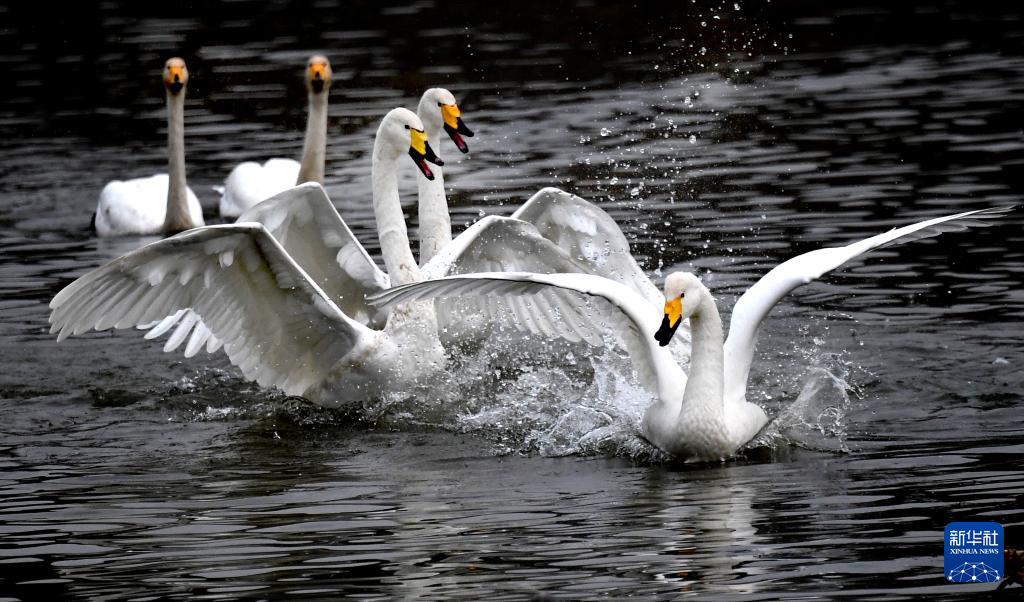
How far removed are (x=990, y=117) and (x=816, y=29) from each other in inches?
242

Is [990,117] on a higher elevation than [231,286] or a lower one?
higher

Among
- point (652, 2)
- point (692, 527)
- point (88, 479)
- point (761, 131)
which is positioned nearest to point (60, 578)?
point (88, 479)

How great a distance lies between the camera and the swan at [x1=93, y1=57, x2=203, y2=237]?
14109 mm

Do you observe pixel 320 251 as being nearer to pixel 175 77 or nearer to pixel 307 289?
pixel 307 289

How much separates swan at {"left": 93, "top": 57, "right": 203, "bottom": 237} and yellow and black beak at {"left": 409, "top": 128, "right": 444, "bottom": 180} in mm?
5185

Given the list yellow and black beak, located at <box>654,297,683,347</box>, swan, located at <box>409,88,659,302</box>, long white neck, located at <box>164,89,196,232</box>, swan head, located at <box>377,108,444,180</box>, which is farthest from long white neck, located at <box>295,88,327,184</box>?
yellow and black beak, located at <box>654,297,683,347</box>

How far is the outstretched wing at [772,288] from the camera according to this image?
25.2 ft

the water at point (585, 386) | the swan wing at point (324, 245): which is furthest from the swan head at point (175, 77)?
the swan wing at point (324, 245)

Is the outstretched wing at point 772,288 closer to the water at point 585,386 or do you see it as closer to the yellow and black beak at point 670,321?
the water at point 585,386

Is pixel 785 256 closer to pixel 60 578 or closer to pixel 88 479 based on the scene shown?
pixel 88 479

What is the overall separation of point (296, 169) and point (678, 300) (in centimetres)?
801

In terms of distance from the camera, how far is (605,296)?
7.75 metres

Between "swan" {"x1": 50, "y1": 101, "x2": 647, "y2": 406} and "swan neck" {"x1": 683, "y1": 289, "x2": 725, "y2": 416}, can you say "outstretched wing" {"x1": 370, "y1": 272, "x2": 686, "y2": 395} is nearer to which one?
"swan neck" {"x1": 683, "y1": 289, "x2": 725, "y2": 416}

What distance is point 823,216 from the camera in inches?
498
